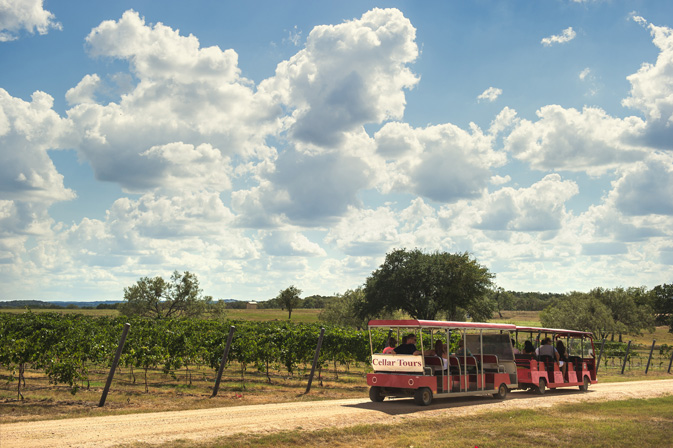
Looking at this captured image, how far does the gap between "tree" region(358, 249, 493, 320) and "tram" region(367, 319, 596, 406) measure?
1558 inches

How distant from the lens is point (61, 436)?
10320 mm

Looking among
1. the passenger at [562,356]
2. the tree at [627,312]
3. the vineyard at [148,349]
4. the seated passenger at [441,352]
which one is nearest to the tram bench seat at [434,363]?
the seated passenger at [441,352]

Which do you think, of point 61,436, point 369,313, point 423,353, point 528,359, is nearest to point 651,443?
point 423,353

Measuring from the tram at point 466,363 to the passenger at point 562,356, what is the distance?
A: 5 cm

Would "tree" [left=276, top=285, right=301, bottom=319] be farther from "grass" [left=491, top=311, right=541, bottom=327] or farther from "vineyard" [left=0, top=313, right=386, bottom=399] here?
"vineyard" [left=0, top=313, right=386, bottom=399]

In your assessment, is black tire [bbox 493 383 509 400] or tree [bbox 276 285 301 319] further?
tree [bbox 276 285 301 319]

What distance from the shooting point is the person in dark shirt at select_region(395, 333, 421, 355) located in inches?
640

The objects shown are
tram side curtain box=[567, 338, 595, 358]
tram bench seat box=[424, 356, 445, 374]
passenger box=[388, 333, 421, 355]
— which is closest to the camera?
passenger box=[388, 333, 421, 355]

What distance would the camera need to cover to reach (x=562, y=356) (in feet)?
74.2

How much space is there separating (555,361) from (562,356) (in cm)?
86

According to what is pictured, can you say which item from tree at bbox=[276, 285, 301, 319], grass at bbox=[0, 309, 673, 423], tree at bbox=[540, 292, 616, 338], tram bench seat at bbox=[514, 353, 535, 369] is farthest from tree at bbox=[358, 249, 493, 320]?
tree at bbox=[276, 285, 301, 319]

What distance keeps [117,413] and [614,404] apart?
14591 millimetres

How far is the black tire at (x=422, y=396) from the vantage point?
15.9 m

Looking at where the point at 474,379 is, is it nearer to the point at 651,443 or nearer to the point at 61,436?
the point at 651,443
